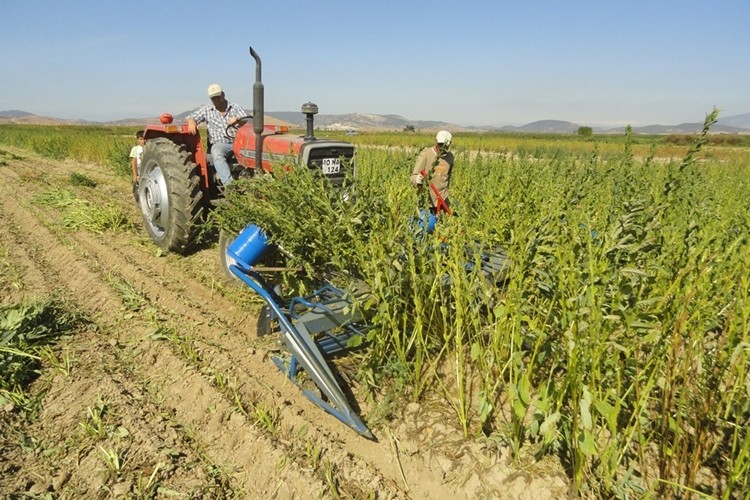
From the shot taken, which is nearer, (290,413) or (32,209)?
(290,413)

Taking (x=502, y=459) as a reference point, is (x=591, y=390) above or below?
above

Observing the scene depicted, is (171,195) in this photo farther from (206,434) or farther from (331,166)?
(206,434)

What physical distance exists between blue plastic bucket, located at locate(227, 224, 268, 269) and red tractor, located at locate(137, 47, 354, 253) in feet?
3.25

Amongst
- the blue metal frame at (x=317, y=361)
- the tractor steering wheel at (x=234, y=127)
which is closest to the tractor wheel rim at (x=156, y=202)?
the tractor steering wheel at (x=234, y=127)

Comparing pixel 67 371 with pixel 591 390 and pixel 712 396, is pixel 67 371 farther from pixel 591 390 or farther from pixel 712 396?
pixel 712 396

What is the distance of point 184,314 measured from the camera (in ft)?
11.3

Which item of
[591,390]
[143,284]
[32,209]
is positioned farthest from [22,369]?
[32,209]

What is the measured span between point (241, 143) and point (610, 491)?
13.9 feet

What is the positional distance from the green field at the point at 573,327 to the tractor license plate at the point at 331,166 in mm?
1126

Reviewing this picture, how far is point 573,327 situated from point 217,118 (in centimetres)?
450

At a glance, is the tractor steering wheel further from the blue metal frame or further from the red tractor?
the blue metal frame

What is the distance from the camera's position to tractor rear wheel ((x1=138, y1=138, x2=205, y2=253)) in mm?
4289

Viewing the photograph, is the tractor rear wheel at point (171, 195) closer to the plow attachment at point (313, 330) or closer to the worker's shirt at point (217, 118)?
the worker's shirt at point (217, 118)

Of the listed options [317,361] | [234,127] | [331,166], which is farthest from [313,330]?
[234,127]
